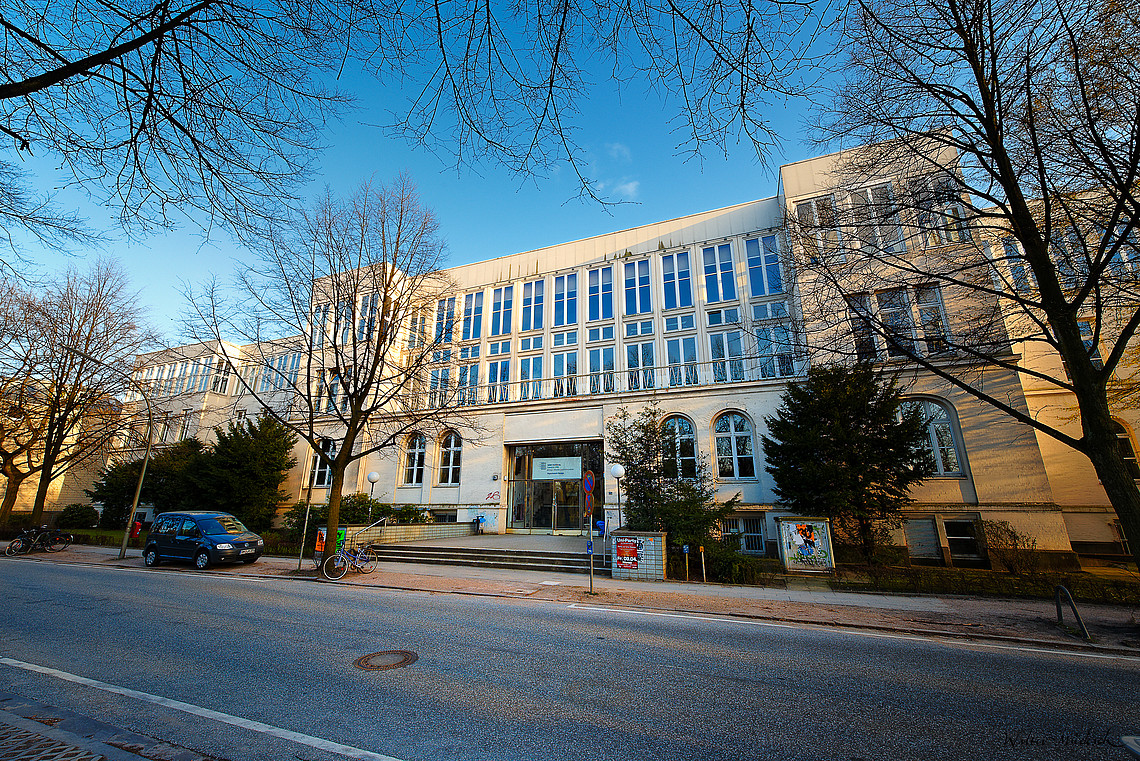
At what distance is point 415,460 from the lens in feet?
89.0

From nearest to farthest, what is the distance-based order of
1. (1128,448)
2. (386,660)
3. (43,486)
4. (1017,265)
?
(386,660)
(1017,265)
(1128,448)
(43,486)

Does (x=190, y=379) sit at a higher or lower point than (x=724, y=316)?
higher

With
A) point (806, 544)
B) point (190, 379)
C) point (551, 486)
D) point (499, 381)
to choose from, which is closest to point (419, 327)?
point (499, 381)

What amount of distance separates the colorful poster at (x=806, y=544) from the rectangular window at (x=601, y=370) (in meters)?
11.8

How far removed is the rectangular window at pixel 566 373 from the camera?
25.5 m

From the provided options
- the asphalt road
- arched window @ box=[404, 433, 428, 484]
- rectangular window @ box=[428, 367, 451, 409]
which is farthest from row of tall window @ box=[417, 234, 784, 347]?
the asphalt road

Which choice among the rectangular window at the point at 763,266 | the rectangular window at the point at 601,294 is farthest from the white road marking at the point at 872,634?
the rectangular window at the point at 601,294

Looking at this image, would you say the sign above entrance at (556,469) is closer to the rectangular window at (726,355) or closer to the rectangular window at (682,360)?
the rectangular window at (682,360)

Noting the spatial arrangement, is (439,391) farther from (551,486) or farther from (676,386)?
(676,386)

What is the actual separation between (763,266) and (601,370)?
1008cm

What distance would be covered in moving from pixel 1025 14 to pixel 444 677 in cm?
1344

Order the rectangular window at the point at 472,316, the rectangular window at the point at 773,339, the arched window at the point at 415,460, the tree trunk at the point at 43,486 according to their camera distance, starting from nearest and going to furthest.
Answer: the rectangular window at the point at 773,339
the tree trunk at the point at 43,486
the arched window at the point at 415,460
the rectangular window at the point at 472,316

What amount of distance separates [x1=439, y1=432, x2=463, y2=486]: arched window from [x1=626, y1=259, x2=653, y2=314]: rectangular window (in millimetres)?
12503

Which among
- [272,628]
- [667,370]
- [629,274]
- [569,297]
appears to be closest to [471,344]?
[569,297]
